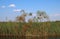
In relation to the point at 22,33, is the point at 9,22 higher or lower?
higher

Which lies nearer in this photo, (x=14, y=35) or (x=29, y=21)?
(x=14, y=35)

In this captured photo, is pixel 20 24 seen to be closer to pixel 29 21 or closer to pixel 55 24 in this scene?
pixel 29 21

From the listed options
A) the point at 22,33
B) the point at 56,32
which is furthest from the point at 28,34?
the point at 56,32

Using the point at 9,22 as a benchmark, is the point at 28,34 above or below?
below

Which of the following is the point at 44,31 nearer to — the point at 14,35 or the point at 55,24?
the point at 55,24

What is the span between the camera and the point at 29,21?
75.2ft

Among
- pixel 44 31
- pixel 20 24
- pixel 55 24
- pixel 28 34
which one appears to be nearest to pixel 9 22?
pixel 20 24

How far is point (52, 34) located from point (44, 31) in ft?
3.67

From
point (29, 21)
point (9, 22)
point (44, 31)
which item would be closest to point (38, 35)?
point (44, 31)

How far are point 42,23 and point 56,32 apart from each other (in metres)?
2.20

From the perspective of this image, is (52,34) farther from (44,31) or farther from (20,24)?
(20,24)

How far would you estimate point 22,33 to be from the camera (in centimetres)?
2188

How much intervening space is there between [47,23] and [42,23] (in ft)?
2.42

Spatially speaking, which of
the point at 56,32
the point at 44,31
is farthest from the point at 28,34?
the point at 56,32
